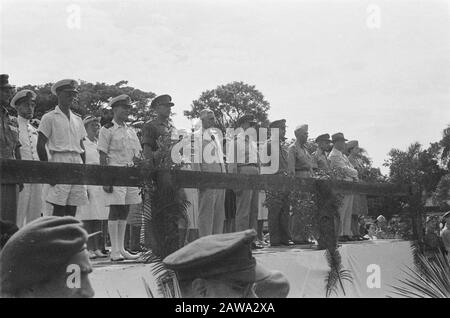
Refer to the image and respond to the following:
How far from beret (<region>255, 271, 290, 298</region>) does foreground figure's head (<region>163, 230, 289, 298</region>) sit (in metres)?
0.01

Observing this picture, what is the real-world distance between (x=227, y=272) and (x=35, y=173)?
1.13 metres

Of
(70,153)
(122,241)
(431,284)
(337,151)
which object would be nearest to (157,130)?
(70,153)

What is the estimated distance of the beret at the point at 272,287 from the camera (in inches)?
100.0

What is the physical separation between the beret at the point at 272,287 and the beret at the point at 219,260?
0.15 feet

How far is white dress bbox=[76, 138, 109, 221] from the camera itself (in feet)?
19.5

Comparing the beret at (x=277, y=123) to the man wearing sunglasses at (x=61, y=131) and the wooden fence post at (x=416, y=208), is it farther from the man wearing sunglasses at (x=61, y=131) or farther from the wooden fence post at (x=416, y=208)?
the man wearing sunglasses at (x=61, y=131)

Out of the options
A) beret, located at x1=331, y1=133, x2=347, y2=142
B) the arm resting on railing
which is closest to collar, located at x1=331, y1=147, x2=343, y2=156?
beret, located at x1=331, y1=133, x2=347, y2=142

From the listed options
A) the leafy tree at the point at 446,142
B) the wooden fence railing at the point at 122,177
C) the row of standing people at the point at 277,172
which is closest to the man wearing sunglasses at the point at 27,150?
the row of standing people at the point at 277,172

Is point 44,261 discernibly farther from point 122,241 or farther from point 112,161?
point 112,161

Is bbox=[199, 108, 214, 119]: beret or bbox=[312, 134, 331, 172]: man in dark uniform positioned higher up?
bbox=[199, 108, 214, 119]: beret

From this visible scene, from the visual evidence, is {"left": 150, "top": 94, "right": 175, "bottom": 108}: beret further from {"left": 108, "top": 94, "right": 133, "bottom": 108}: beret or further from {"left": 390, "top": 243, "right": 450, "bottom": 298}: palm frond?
{"left": 390, "top": 243, "right": 450, "bottom": 298}: palm frond

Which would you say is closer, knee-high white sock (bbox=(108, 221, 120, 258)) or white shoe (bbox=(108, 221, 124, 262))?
white shoe (bbox=(108, 221, 124, 262))
